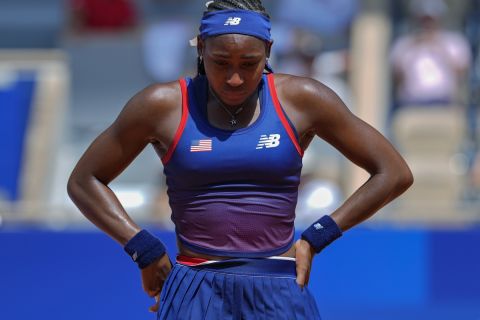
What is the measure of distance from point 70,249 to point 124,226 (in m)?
3.53

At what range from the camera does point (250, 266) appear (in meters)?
3.90

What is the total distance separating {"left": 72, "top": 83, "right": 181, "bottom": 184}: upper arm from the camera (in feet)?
12.9

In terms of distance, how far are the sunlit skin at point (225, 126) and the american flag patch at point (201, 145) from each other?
0.09m

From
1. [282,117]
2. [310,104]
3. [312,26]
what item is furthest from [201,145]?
[312,26]

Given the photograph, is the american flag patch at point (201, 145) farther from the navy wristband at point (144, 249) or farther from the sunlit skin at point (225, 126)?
the navy wristband at point (144, 249)

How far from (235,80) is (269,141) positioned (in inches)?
10.1

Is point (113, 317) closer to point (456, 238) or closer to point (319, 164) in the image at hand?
point (456, 238)

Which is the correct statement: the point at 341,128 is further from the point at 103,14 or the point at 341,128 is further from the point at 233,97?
the point at 103,14

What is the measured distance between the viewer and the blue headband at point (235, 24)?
3.81 meters

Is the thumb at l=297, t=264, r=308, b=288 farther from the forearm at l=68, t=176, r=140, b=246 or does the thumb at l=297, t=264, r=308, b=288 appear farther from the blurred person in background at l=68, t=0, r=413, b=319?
the forearm at l=68, t=176, r=140, b=246

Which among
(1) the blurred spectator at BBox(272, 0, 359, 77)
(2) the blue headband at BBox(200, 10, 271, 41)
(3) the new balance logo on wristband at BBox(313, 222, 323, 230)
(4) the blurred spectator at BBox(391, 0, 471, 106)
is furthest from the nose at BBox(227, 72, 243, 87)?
(1) the blurred spectator at BBox(272, 0, 359, 77)

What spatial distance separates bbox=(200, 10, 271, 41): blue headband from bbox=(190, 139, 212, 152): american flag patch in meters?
0.38

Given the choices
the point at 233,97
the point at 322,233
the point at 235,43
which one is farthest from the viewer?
the point at 322,233

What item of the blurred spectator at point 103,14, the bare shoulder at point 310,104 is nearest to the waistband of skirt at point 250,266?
the bare shoulder at point 310,104
